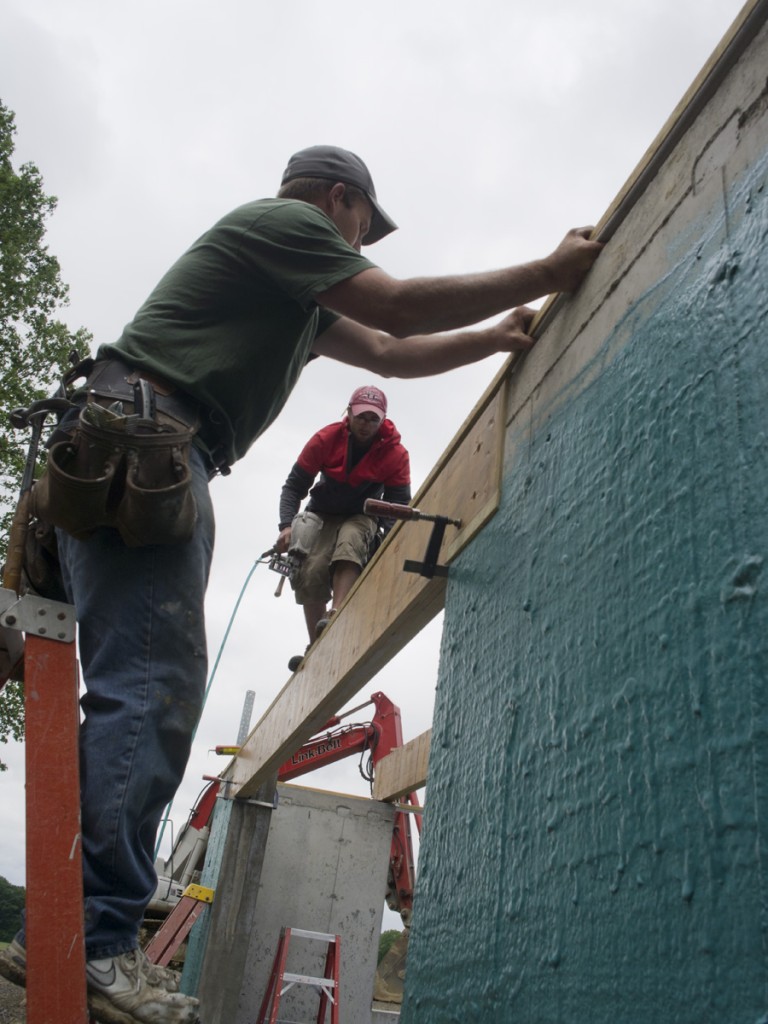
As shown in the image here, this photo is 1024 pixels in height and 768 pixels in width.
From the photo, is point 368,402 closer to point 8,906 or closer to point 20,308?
point 20,308

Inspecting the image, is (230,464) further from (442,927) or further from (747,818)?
(747,818)

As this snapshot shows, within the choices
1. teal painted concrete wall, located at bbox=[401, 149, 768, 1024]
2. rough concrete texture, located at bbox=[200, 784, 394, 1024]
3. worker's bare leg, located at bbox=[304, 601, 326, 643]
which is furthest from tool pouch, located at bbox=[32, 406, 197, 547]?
rough concrete texture, located at bbox=[200, 784, 394, 1024]

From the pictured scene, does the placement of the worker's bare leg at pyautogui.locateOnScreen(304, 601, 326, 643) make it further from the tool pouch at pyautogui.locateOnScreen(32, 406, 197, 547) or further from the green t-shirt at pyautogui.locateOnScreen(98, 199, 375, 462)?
the tool pouch at pyautogui.locateOnScreen(32, 406, 197, 547)

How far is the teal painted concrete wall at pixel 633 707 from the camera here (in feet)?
3.01

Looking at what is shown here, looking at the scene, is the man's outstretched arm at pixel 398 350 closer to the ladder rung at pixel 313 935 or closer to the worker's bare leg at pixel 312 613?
the worker's bare leg at pixel 312 613

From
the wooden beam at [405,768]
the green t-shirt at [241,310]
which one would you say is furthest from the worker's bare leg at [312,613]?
the green t-shirt at [241,310]

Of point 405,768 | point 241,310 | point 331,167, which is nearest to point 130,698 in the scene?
point 241,310

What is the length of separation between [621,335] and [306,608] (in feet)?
13.4

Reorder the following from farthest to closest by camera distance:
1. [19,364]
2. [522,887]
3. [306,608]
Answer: [19,364] < [306,608] < [522,887]

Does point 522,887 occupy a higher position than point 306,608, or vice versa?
point 306,608

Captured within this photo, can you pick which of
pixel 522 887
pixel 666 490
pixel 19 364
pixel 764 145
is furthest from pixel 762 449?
pixel 19 364

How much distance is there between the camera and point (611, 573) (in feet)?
4.23

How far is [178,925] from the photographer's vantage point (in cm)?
599

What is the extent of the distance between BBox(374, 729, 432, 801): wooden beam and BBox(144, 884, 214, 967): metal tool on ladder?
1488mm
